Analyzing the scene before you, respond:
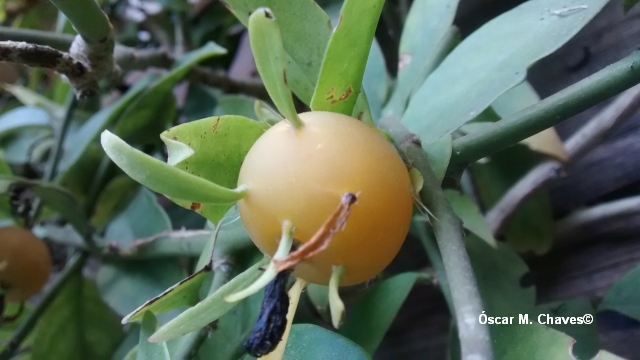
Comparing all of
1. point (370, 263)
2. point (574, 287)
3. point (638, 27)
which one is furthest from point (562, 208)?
point (370, 263)

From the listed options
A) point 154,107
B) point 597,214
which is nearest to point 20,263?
point 154,107

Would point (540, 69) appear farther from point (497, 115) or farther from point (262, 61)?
point (262, 61)

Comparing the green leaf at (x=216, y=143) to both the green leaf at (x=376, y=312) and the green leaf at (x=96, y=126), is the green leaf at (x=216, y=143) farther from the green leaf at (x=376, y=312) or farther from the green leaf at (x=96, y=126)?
the green leaf at (x=96, y=126)

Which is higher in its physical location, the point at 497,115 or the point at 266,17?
the point at 497,115

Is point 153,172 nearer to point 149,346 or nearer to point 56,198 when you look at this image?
point 149,346

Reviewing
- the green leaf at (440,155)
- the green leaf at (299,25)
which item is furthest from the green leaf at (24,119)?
the green leaf at (440,155)

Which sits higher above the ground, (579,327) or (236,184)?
(579,327)

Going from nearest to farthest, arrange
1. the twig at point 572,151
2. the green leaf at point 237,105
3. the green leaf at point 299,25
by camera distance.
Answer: the green leaf at point 299,25, the twig at point 572,151, the green leaf at point 237,105
